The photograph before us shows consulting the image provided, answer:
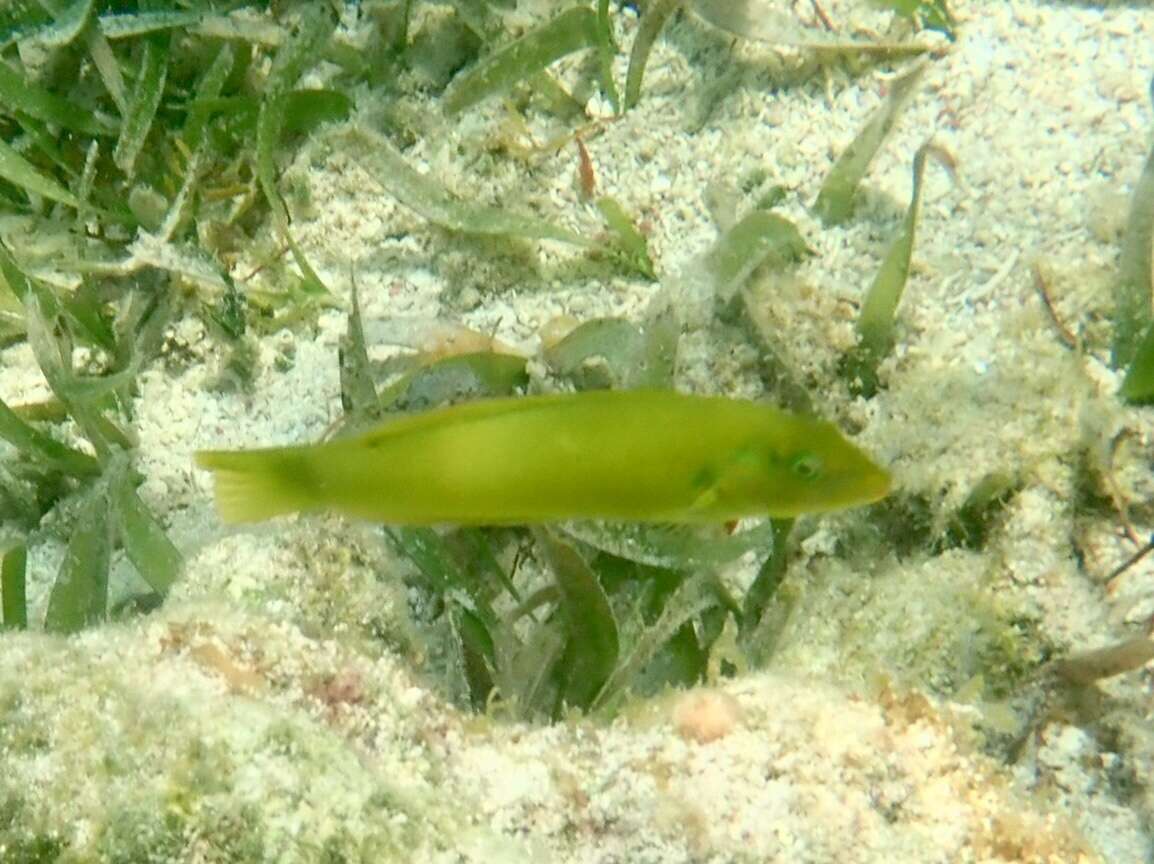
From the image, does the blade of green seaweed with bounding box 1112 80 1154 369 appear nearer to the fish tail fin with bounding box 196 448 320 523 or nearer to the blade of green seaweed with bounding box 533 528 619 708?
the blade of green seaweed with bounding box 533 528 619 708

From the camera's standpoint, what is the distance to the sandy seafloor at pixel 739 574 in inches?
56.7

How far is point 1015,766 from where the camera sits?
2410 mm

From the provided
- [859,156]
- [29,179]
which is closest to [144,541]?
[29,179]

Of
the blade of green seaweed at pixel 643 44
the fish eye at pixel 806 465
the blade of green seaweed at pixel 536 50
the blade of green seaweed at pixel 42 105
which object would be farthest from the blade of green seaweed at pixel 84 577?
the blade of green seaweed at pixel 643 44

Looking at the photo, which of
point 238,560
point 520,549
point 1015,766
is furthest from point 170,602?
point 1015,766

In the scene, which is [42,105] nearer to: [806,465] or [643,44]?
[643,44]

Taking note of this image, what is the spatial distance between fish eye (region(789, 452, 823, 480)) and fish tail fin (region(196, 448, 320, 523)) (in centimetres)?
91

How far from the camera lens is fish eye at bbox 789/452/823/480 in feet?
5.89

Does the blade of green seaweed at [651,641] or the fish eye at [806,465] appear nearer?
the fish eye at [806,465]

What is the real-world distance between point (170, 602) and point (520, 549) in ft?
3.75

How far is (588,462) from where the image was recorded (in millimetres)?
1781

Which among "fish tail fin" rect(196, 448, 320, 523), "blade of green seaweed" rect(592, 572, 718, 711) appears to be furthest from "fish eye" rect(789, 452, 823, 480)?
"fish tail fin" rect(196, 448, 320, 523)

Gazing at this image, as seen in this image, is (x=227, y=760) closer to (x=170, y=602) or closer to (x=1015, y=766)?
(x=170, y=602)

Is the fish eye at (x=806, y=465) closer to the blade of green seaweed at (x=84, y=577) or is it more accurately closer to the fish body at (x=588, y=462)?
the fish body at (x=588, y=462)
